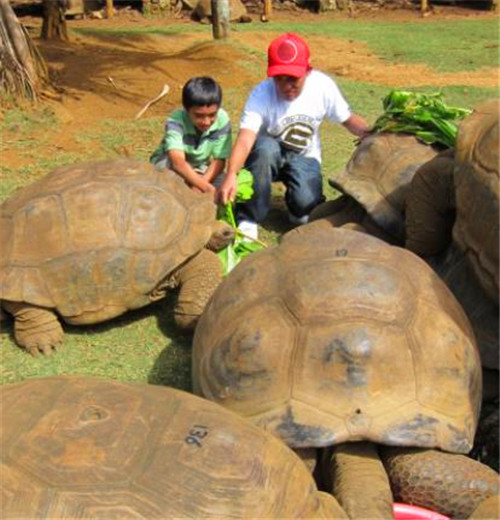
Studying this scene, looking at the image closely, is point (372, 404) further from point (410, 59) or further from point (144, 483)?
point (410, 59)

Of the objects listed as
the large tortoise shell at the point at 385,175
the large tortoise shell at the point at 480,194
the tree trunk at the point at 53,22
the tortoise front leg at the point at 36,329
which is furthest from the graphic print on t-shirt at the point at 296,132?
the tree trunk at the point at 53,22

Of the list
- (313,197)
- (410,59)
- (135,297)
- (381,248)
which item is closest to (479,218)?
(381,248)

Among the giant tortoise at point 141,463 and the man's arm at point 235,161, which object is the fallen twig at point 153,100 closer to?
the man's arm at point 235,161

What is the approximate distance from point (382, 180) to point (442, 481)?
2.06 meters

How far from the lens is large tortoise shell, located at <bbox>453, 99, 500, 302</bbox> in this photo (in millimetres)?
2932

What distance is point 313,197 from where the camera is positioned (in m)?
4.93

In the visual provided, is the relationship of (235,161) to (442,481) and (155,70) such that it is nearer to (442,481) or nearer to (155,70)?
(442,481)

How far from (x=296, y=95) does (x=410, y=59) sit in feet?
23.2

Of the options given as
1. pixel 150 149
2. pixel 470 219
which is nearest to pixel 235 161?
pixel 470 219

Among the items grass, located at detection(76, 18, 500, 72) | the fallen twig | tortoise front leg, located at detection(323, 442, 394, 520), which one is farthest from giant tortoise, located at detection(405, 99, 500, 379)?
grass, located at detection(76, 18, 500, 72)

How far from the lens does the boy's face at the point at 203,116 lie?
4.64 meters

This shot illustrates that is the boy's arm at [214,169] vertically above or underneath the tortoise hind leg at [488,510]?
above

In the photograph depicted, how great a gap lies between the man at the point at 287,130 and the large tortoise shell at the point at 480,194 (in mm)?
1584

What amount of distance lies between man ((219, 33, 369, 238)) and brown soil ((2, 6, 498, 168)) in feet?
6.48
